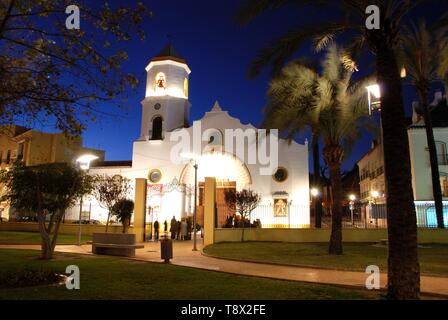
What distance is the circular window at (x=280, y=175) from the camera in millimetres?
33344

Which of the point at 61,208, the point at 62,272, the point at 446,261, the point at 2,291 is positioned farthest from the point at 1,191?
the point at 446,261

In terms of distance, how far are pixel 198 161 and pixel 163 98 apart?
7.74 m

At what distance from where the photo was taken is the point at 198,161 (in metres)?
34.7

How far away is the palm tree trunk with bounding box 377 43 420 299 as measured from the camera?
7457 mm

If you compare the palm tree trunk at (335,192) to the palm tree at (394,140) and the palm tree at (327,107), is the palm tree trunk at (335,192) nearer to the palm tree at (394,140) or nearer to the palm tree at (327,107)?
the palm tree at (327,107)

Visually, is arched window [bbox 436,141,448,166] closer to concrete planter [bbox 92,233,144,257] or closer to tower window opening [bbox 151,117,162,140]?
tower window opening [bbox 151,117,162,140]

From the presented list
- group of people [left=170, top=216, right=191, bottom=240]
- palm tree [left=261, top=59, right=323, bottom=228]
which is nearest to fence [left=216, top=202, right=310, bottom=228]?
group of people [left=170, top=216, right=191, bottom=240]

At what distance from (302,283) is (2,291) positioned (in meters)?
6.56

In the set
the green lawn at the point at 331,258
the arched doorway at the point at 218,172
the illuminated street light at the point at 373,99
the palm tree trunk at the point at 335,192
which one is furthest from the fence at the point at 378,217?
the illuminated street light at the point at 373,99

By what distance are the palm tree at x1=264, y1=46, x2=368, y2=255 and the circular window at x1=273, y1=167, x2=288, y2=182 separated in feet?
49.8

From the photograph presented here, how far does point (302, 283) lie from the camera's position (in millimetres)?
9828

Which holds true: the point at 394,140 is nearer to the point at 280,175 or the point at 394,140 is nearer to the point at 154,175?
the point at 280,175
